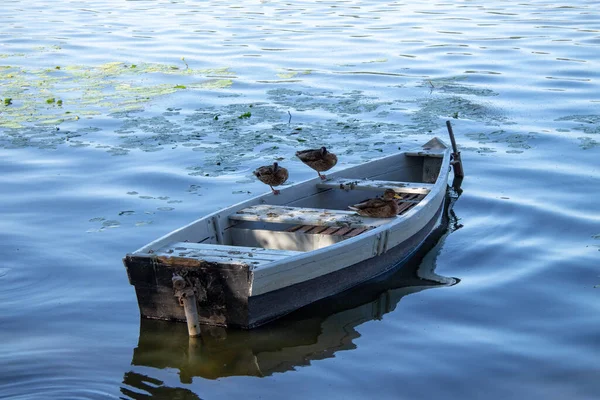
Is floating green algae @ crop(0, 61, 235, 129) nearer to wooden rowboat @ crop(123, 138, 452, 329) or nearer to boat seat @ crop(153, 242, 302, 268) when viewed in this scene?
wooden rowboat @ crop(123, 138, 452, 329)

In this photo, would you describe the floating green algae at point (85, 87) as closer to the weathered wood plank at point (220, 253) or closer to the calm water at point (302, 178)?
the calm water at point (302, 178)

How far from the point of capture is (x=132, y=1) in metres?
32.7

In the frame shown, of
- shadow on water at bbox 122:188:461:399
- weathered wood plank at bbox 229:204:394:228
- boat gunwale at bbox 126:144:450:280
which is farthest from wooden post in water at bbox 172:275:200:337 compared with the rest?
weathered wood plank at bbox 229:204:394:228

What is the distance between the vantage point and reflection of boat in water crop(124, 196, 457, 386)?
6.90 meters

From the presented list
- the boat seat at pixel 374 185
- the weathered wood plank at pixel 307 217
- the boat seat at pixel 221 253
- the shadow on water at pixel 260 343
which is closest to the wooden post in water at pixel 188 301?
the shadow on water at pixel 260 343

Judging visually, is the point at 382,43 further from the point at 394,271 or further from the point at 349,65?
the point at 394,271

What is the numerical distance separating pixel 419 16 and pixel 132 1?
38.7 feet

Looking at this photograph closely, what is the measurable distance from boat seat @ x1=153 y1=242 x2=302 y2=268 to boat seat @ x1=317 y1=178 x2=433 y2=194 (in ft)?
8.14

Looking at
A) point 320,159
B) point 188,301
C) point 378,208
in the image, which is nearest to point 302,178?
point 320,159

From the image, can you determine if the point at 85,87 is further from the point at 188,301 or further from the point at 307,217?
the point at 188,301

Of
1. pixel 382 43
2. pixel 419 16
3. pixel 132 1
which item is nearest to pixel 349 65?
pixel 382 43

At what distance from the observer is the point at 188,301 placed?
697 cm

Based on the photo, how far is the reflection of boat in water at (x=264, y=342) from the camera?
6902mm

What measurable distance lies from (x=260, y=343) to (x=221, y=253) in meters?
0.81
